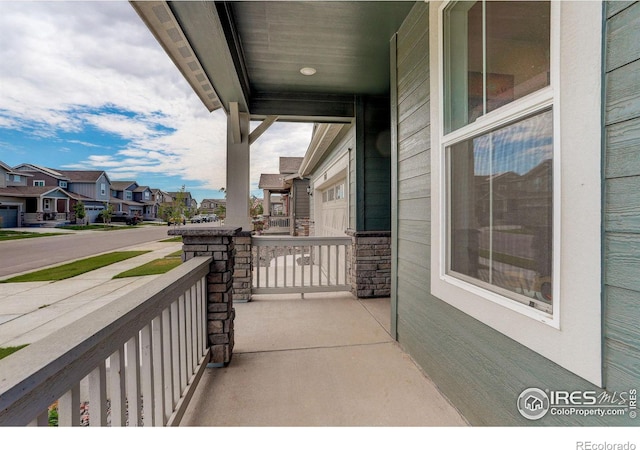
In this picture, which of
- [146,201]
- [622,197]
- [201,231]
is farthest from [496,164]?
[146,201]

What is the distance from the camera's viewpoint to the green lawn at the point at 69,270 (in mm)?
1726

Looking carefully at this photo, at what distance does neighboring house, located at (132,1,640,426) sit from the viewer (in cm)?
92

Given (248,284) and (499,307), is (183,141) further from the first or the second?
(499,307)

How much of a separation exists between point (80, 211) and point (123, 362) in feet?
6.91

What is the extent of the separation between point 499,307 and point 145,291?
159 centimetres

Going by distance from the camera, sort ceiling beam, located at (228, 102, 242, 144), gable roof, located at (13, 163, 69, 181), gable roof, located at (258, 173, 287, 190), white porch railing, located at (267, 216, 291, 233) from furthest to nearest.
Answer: gable roof, located at (258, 173, 287, 190)
white porch railing, located at (267, 216, 291, 233)
ceiling beam, located at (228, 102, 242, 144)
gable roof, located at (13, 163, 69, 181)

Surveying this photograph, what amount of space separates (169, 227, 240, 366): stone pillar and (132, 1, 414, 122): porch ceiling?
1485 millimetres

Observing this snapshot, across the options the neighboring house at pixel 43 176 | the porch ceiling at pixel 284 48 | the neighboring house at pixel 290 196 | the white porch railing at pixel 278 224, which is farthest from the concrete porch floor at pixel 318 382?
the white porch railing at pixel 278 224

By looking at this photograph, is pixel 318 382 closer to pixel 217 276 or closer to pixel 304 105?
pixel 217 276

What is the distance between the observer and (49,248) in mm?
1986

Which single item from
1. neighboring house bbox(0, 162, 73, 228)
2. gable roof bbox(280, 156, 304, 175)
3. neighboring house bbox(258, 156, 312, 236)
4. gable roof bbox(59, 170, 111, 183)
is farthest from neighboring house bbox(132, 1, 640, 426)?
gable roof bbox(280, 156, 304, 175)

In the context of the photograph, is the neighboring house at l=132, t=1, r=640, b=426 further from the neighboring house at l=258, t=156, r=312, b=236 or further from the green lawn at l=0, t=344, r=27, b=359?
the neighboring house at l=258, t=156, r=312, b=236
